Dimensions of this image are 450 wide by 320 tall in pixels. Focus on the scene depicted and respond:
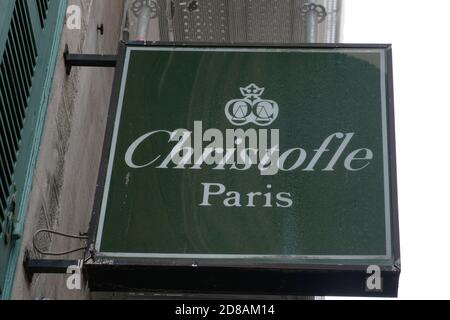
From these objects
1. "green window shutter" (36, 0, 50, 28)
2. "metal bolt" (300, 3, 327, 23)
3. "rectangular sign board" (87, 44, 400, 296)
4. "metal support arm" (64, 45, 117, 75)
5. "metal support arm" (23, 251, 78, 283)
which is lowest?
"metal support arm" (23, 251, 78, 283)

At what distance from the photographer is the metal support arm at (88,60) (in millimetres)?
5973

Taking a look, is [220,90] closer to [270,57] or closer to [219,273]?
[270,57]

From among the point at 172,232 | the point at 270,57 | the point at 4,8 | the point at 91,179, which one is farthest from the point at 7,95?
the point at 91,179

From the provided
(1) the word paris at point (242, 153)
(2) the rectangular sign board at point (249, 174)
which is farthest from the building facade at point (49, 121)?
(1) the word paris at point (242, 153)

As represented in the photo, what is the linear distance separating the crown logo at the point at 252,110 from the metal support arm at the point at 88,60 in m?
0.90

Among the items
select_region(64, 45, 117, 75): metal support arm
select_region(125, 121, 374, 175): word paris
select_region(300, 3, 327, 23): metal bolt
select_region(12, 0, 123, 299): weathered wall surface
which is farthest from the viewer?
select_region(300, 3, 327, 23): metal bolt

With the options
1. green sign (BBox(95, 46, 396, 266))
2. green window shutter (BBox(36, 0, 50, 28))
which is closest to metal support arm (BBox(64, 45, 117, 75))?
green sign (BBox(95, 46, 396, 266))

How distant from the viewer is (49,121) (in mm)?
5609

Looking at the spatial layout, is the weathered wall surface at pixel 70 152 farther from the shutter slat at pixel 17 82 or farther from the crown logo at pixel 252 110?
the crown logo at pixel 252 110

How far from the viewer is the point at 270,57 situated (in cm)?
582

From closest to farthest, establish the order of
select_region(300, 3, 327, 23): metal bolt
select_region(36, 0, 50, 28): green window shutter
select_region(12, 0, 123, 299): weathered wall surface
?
select_region(12, 0, 123, 299): weathered wall surface → select_region(36, 0, 50, 28): green window shutter → select_region(300, 3, 327, 23): metal bolt

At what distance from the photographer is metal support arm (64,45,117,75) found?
597 cm

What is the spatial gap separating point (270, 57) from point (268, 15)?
13.8 ft

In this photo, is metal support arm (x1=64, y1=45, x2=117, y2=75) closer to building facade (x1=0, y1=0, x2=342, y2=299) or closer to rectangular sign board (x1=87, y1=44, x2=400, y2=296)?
building facade (x1=0, y1=0, x2=342, y2=299)
